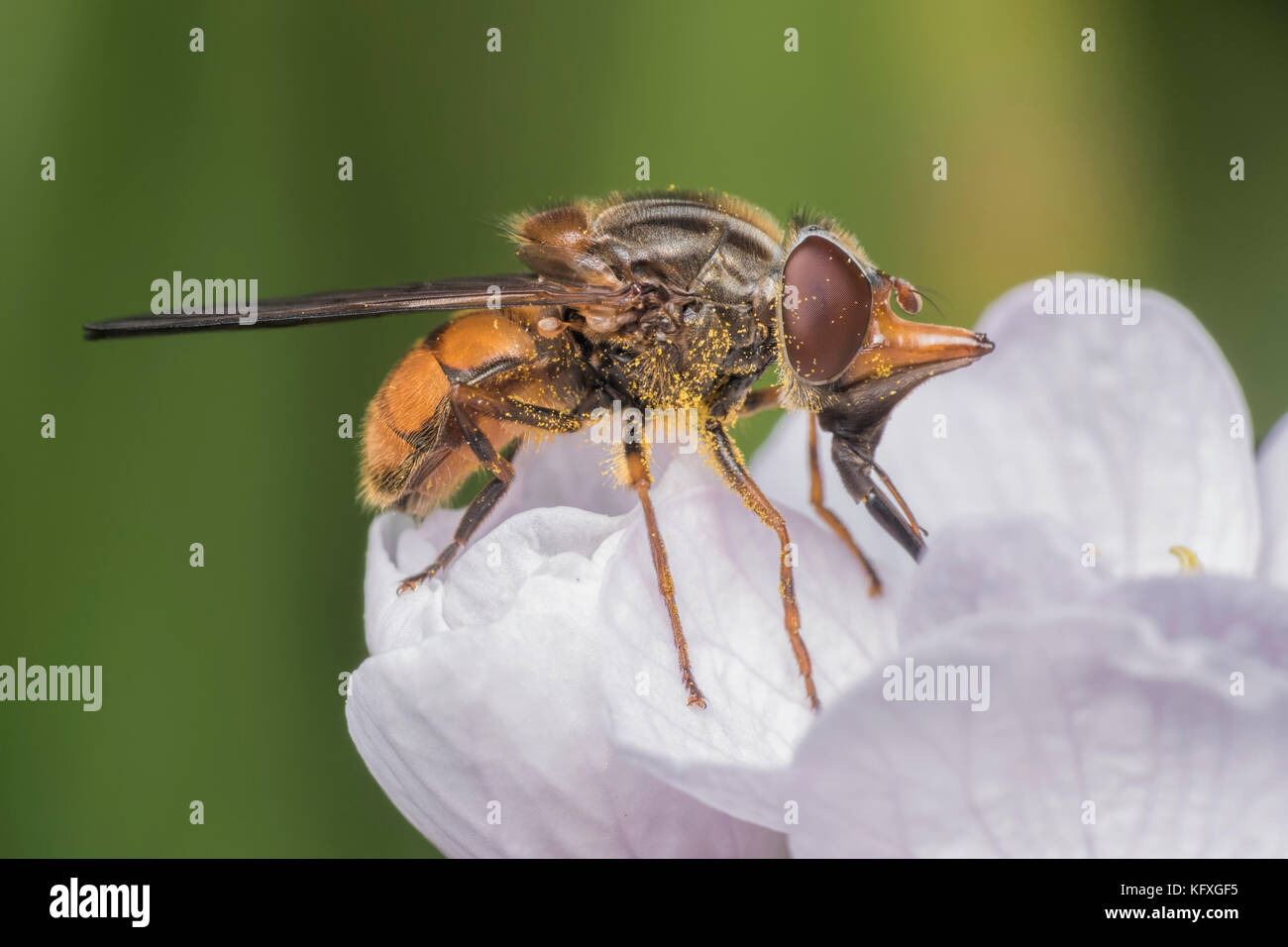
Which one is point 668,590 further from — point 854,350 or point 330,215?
point 330,215

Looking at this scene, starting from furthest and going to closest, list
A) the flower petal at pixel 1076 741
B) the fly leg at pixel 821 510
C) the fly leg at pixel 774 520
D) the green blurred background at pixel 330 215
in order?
the green blurred background at pixel 330 215 < the fly leg at pixel 821 510 < the fly leg at pixel 774 520 < the flower petal at pixel 1076 741

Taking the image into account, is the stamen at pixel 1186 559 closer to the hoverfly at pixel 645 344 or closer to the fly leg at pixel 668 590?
the hoverfly at pixel 645 344

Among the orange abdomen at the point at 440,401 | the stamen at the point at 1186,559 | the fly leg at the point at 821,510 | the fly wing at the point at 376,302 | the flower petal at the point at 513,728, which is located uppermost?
the fly wing at the point at 376,302

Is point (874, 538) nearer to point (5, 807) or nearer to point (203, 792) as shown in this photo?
point (203, 792)

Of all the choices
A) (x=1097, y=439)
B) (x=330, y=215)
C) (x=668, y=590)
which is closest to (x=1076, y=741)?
(x=668, y=590)

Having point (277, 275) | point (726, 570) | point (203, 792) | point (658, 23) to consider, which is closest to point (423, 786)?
point (726, 570)

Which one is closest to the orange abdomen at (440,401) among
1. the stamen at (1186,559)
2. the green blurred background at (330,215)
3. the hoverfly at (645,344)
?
the hoverfly at (645,344)
